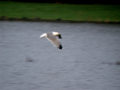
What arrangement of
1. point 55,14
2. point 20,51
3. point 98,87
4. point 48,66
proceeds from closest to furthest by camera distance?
point 98,87 → point 48,66 → point 20,51 → point 55,14

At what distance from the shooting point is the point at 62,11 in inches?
920

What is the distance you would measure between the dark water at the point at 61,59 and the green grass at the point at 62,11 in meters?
2.38

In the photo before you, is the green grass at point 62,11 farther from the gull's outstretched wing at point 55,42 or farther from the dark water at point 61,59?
the gull's outstretched wing at point 55,42

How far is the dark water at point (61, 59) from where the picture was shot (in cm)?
975

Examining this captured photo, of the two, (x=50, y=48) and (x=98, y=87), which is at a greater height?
(x=98, y=87)

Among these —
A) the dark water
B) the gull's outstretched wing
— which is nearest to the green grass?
the dark water

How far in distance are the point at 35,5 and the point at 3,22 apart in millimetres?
4453

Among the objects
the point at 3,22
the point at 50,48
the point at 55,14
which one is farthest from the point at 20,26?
the point at 50,48

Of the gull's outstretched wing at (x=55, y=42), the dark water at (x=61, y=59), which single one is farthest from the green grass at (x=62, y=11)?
the gull's outstretched wing at (x=55, y=42)

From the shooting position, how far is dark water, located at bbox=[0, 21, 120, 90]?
32.0ft

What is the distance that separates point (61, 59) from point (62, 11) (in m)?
11.1

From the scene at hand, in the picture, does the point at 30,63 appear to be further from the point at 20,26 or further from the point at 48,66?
the point at 20,26

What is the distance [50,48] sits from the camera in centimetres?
1448

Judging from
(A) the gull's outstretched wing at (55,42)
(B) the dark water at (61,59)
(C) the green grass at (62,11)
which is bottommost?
(C) the green grass at (62,11)
